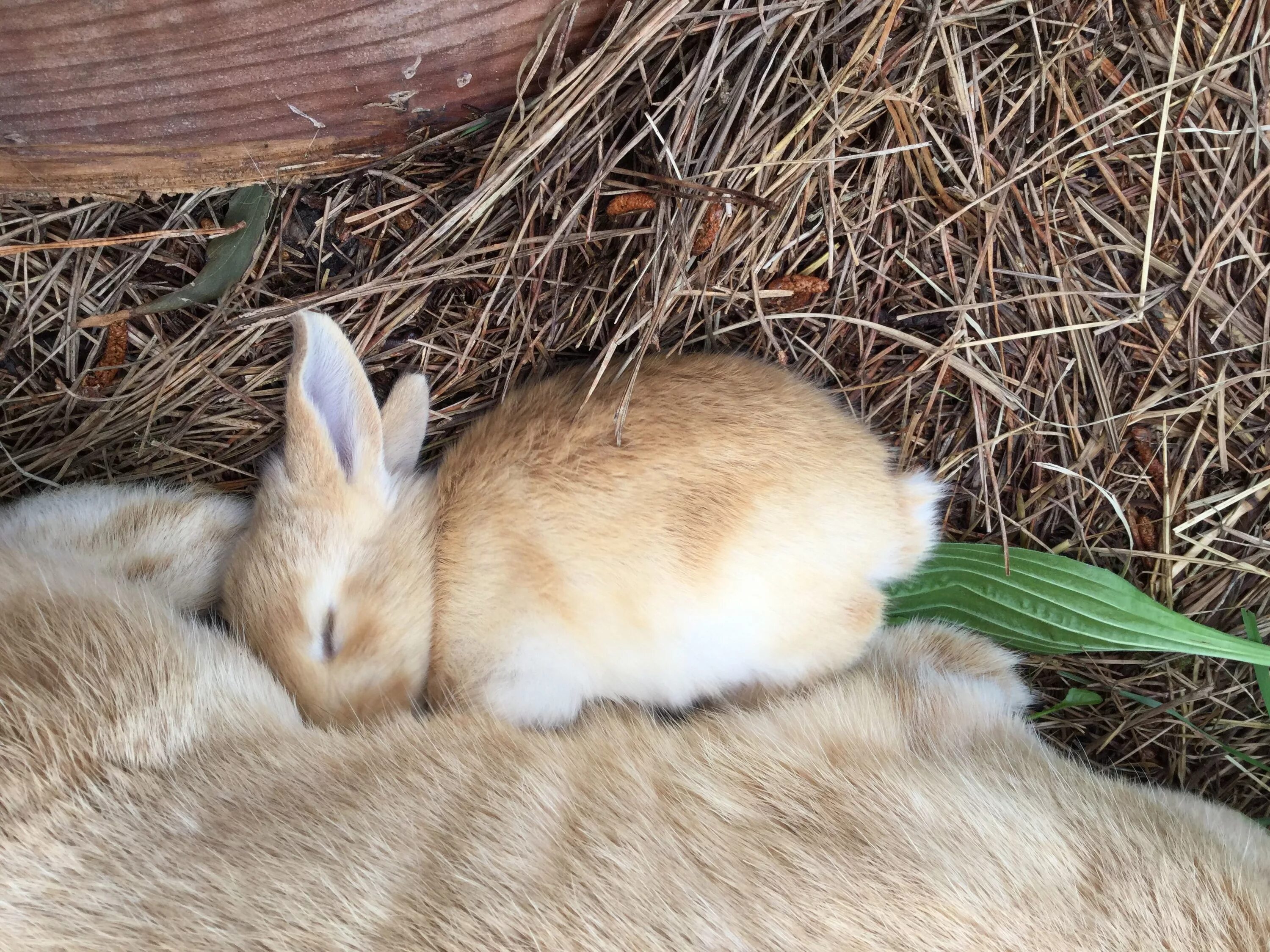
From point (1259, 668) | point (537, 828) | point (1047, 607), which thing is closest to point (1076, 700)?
point (1047, 607)

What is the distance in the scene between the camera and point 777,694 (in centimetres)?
211

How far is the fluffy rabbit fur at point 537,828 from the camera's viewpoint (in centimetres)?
155

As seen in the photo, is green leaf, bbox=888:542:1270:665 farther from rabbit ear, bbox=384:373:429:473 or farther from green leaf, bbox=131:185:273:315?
green leaf, bbox=131:185:273:315

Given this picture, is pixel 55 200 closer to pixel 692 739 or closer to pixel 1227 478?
pixel 692 739

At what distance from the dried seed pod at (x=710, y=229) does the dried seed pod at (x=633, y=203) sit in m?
0.13

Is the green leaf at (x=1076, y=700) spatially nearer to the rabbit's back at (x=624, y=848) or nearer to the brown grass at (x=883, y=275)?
the brown grass at (x=883, y=275)

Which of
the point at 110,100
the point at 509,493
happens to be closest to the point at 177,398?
the point at 110,100

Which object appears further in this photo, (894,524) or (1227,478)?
(1227,478)

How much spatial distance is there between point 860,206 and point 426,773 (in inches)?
66.4

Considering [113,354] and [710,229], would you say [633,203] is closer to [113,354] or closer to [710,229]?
[710,229]

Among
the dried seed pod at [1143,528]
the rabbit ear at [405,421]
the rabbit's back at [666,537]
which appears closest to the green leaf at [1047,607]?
the dried seed pod at [1143,528]

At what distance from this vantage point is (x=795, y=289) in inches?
88.7

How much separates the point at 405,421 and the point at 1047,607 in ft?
5.68

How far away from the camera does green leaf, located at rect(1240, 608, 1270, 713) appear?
7.23 ft
